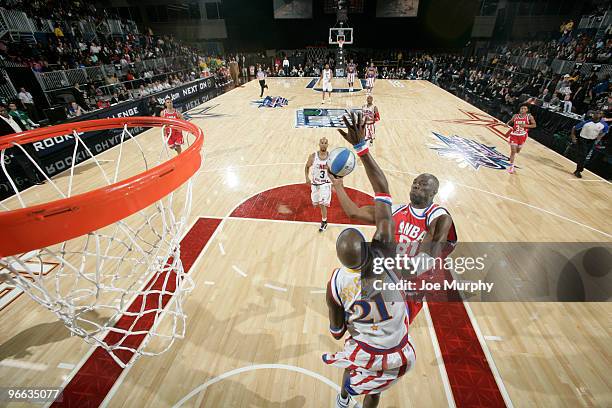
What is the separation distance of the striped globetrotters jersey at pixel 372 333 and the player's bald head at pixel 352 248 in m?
0.16

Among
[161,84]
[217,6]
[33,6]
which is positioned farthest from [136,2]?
[161,84]

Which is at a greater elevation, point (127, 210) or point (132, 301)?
point (127, 210)

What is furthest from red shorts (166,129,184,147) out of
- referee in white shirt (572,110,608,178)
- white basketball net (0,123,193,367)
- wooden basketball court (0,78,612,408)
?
referee in white shirt (572,110,608,178)

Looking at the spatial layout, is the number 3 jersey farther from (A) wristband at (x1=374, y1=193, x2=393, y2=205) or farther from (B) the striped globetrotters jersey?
(A) wristband at (x1=374, y1=193, x2=393, y2=205)

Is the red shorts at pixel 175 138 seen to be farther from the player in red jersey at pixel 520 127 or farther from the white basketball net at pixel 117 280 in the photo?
the player in red jersey at pixel 520 127

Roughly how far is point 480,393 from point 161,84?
18159 millimetres

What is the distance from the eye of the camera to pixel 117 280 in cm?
463

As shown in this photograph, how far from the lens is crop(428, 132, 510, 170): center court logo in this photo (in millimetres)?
8766

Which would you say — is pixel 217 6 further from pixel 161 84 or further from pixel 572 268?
pixel 572 268

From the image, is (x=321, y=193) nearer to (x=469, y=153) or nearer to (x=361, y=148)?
(x=361, y=148)

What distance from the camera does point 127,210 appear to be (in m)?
2.14

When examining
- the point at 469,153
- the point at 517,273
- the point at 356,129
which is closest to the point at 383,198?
the point at 356,129

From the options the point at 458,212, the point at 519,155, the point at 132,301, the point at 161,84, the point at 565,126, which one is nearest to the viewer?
the point at 132,301

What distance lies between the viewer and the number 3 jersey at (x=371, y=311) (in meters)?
2.00
